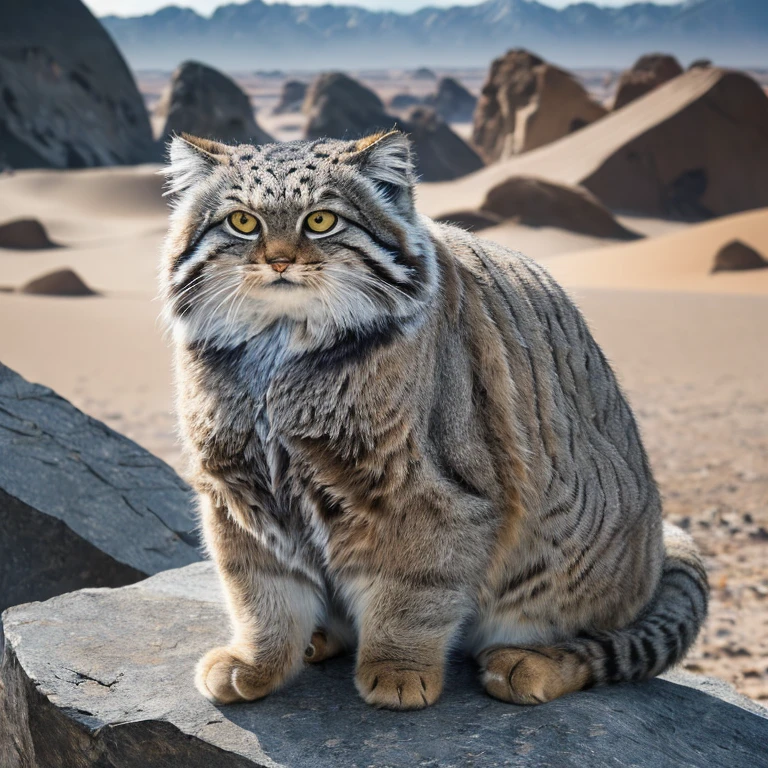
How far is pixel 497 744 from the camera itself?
242 cm

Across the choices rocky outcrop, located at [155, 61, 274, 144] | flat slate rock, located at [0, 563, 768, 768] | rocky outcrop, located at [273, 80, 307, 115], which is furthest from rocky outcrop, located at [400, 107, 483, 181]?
rocky outcrop, located at [273, 80, 307, 115]

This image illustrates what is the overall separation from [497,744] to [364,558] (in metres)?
0.58

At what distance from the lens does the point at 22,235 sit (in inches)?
777

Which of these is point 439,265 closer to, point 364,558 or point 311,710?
point 364,558

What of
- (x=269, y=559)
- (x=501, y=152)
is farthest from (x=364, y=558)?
(x=501, y=152)

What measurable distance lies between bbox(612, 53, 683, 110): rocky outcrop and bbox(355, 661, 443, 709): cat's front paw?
3046 centimetres

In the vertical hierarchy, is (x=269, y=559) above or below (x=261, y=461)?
below

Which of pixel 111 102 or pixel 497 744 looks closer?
pixel 497 744

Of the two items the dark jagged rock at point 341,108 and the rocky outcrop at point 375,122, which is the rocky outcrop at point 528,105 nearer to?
the rocky outcrop at point 375,122

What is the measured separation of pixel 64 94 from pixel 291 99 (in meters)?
46.2

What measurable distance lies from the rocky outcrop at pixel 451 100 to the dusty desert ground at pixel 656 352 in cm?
4658

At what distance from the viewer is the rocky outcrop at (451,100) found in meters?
67.9

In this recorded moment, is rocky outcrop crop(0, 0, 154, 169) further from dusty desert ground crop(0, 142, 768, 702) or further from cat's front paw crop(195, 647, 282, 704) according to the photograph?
cat's front paw crop(195, 647, 282, 704)

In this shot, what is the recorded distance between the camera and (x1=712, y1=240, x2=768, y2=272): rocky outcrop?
16.7 metres
